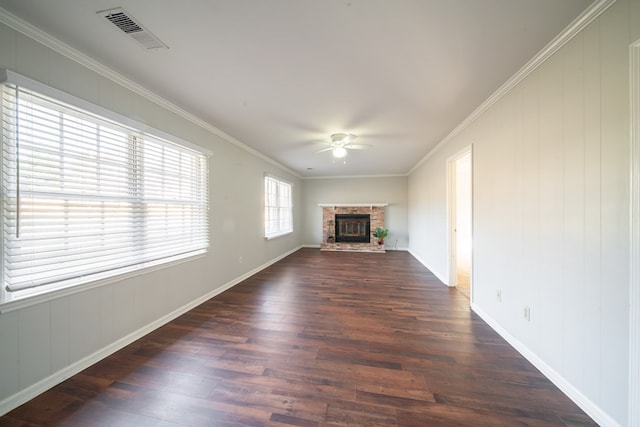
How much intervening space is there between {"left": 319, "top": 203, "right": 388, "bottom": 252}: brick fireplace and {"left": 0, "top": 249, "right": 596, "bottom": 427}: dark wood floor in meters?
4.32

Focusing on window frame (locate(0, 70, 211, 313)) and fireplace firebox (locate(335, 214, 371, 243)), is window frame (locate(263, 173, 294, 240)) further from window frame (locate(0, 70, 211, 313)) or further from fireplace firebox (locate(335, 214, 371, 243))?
window frame (locate(0, 70, 211, 313))

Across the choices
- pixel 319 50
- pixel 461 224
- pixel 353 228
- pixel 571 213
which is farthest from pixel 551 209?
pixel 353 228

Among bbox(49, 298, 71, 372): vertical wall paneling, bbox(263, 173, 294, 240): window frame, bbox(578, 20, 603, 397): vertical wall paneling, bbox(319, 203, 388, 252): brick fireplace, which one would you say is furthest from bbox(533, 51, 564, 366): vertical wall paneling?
bbox(319, 203, 388, 252): brick fireplace

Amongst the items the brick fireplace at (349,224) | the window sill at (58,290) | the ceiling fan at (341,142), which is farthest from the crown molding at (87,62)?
the brick fireplace at (349,224)

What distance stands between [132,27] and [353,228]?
6.62m

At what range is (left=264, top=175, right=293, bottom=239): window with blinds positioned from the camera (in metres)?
5.06

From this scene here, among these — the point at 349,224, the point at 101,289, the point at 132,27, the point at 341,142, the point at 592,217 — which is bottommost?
the point at 101,289

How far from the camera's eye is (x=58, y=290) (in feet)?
5.25

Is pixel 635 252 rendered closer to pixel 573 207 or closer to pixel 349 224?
pixel 573 207

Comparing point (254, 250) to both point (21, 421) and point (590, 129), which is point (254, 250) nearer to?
point (21, 421)

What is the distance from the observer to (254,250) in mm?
4398

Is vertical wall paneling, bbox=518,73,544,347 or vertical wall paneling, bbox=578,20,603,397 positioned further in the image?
vertical wall paneling, bbox=518,73,544,347

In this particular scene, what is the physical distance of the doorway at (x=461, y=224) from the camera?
11.2 feet

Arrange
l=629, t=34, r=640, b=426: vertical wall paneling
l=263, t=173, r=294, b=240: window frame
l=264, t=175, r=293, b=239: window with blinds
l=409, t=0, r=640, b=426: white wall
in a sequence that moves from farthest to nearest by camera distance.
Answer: l=264, t=175, r=293, b=239: window with blinds → l=263, t=173, r=294, b=240: window frame → l=409, t=0, r=640, b=426: white wall → l=629, t=34, r=640, b=426: vertical wall paneling
